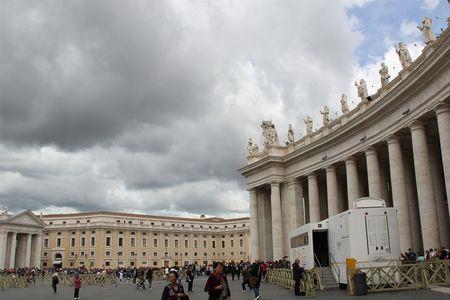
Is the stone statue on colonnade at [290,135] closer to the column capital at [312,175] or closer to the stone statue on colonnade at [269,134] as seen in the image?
the stone statue on colonnade at [269,134]

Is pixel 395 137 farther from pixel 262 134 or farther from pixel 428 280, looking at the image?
pixel 262 134

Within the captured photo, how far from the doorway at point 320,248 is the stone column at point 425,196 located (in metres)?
5.88

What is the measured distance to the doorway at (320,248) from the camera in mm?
28812

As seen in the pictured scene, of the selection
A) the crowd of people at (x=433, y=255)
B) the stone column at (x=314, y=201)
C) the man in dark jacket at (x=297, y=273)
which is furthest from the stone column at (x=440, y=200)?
the stone column at (x=314, y=201)

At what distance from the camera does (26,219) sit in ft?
373

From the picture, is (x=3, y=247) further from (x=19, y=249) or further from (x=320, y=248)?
(x=320, y=248)

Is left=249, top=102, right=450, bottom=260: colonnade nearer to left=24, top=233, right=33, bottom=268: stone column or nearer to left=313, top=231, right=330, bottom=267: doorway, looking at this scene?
left=313, top=231, right=330, bottom=267: doorway

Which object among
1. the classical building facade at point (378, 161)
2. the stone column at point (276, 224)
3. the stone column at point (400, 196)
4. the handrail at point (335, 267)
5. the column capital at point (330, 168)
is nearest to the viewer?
the handrail at point (335, 267)

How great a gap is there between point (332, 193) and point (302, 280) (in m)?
20.2

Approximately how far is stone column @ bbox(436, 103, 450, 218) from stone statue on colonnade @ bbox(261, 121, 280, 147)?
2874 cm

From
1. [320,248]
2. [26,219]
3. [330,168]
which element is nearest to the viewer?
[320,248]

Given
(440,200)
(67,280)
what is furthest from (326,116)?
(67,280)

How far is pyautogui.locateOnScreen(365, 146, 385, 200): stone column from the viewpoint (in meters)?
35.7

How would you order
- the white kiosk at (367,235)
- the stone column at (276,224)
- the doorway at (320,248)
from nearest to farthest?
the white kiosk at (367,235) < the doorway at (320,248) < the stone column at (276,224)
